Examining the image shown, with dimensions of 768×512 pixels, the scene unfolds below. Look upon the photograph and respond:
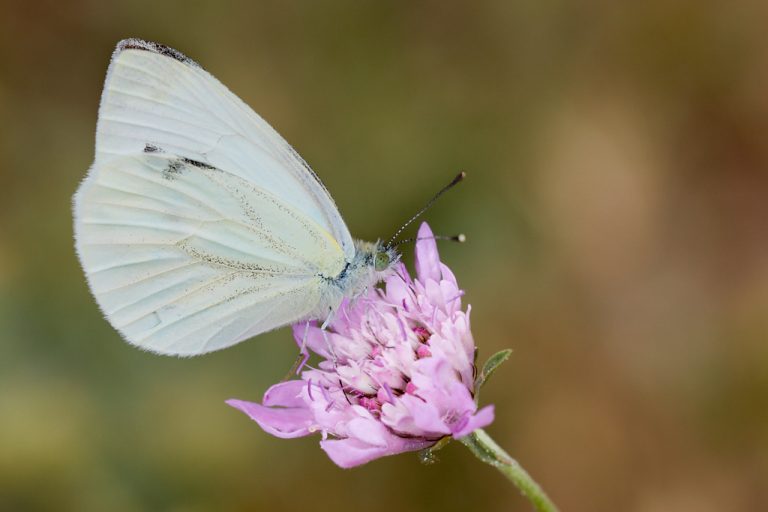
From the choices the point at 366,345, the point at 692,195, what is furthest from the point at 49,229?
the point at 692,195

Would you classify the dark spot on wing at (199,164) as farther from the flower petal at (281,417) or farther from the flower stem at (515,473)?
the flower stem at (515,473)

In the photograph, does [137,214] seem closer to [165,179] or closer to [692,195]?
[165,179]

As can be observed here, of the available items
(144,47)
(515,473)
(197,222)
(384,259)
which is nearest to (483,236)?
(384,259)

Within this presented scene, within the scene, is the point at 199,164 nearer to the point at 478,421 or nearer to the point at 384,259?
the point at 384,259

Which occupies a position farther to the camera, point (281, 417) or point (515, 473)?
point (281, 417)

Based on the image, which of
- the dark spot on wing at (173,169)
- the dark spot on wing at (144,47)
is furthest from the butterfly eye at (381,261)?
the dark spot on wing at (144,47)

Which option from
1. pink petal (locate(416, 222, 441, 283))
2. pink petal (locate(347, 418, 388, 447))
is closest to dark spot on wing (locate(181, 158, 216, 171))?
pink petal (locate(416, 222, 441, 283))
